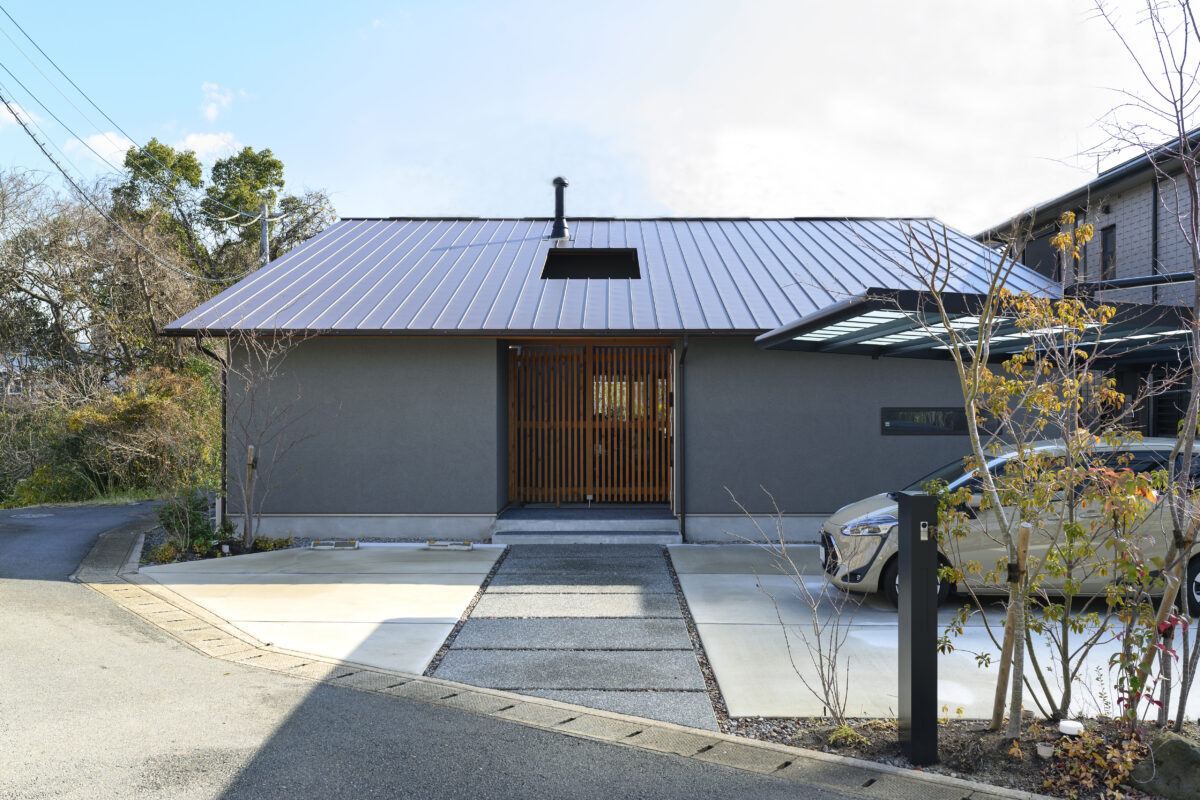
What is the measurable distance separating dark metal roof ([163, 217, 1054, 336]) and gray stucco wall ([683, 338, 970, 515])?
77cm

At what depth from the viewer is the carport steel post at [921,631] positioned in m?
4.05

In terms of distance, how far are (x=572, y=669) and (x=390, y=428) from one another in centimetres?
619

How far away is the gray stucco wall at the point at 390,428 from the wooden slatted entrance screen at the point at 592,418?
1.43m

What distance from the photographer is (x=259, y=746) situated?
4281 mm

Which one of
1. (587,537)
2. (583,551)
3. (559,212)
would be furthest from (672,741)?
(559,212)

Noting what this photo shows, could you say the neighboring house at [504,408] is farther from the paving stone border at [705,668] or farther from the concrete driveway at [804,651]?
the paving stone border at [705,668]

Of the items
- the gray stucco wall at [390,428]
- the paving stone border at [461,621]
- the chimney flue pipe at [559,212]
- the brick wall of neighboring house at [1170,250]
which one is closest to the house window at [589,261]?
the chimney flue pipe at [559,212]

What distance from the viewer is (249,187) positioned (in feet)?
96.3

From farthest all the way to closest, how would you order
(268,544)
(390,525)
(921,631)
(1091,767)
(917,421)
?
(917,421), (390,525), (268,544), (921,631), (1091,767)

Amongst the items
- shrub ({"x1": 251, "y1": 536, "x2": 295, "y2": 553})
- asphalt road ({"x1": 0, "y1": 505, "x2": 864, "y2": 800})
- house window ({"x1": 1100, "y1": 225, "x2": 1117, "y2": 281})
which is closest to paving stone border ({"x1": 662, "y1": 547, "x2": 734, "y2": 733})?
asphalt road ({"x1": 0, "y1": 505, "x2": 864, "y2": 800})

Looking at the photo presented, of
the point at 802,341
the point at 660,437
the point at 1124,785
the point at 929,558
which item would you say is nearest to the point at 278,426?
the point at 660,437

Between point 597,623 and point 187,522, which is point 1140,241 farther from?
point 187,522

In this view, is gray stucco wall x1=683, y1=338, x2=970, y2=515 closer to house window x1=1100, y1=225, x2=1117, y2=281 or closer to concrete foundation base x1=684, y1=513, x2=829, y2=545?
concrete foundation base x1=684, y1=513, x2=829, y2=545

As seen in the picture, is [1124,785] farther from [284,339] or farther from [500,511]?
[284,339]
